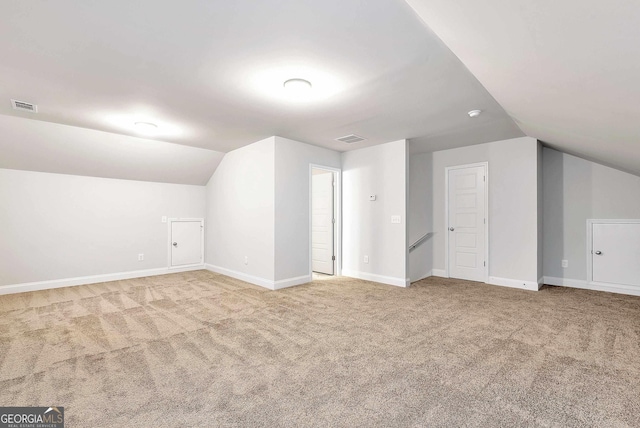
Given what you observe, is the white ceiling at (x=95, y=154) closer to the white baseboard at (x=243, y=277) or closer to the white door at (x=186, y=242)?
the white door at (x=186, y=242)

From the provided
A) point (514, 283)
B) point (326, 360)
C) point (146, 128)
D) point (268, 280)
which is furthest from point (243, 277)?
point (514, 283)

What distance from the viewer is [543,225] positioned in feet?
16.9

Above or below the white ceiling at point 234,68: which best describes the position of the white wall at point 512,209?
below

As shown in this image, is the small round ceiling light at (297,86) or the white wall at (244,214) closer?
the small round ceiling light at (297,86)

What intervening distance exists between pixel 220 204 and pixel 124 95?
3.24 m

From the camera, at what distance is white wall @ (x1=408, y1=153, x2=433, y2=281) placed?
5.99 metres

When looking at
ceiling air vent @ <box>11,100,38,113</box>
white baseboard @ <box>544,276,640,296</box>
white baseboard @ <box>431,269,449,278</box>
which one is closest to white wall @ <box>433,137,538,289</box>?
white baseboard @ <box>544,276,640,296</box>

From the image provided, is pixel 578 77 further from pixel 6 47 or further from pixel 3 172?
pixel 3 172

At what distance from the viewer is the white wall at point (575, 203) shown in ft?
14.9

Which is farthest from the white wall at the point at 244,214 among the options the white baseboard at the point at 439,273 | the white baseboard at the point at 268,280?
the white baseboard at the point at 439,273

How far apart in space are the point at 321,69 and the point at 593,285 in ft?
17.5

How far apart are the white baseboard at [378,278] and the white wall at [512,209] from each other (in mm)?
1578

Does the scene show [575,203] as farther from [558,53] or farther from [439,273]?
[558,53]

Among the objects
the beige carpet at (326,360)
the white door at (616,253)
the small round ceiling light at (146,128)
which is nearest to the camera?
the beige carpet at (326,360)
